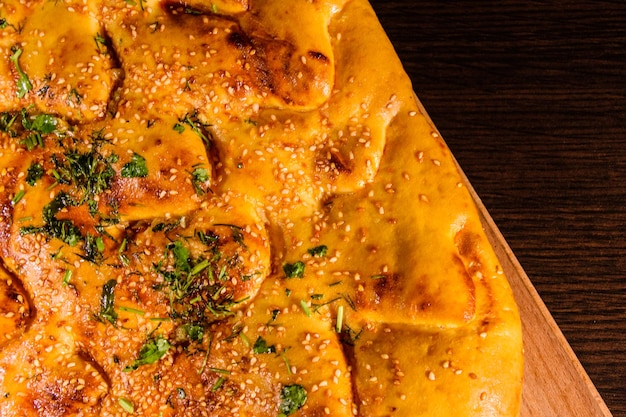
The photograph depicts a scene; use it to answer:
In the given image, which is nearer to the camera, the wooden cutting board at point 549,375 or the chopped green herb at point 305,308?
the chopped green herb at point 305,308

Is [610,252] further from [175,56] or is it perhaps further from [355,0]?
[175,56]

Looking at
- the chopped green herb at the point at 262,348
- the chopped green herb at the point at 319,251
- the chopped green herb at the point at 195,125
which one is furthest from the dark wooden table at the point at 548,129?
the chopped green herb at the point at 262,348

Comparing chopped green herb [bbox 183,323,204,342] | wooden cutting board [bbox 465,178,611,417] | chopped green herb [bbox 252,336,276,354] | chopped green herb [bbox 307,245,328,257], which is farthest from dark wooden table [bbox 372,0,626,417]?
chopped green herb [bbox 183,323,204,342]

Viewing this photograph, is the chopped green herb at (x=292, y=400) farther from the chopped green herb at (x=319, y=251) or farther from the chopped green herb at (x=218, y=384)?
the chopped green herb at (x=319, y=251)

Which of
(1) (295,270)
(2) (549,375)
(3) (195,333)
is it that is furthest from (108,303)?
(2) (549,375)

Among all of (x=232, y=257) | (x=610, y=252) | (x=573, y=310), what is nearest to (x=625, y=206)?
(x=610, y=252)

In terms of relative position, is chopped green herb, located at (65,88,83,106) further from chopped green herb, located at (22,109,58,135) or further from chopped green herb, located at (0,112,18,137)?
chopped green herb, located at (0,112,18,137)
